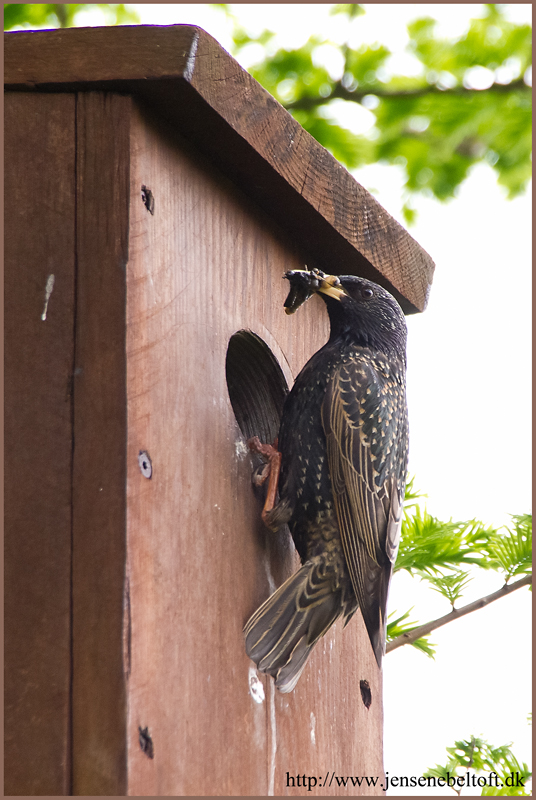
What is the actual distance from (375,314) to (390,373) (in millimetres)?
180

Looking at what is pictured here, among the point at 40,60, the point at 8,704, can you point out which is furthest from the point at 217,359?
the point at 8,704

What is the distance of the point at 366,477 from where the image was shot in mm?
2244

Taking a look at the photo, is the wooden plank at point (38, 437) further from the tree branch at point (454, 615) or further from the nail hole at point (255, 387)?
the tree branch at point (454, 615)

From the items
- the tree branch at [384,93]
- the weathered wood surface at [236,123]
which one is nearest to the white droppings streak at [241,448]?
the weathered wood surface at [236,123]

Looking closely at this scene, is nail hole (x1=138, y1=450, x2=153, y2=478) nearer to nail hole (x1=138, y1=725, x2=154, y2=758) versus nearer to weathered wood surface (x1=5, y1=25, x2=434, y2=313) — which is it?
nail hole (x1=138, y1=725, x2=154, y2=758)

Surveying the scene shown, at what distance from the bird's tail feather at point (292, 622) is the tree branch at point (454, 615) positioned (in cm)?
54

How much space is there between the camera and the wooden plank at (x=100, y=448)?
5.05 ft

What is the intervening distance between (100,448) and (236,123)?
832 mm

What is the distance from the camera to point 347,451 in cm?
225

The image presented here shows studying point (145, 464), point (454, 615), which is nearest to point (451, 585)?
point (454, 615)

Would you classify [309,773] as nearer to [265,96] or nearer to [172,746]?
[172,746]

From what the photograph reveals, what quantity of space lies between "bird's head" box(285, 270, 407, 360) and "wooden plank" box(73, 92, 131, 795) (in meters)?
0.79

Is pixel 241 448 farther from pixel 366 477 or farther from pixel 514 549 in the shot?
pixel 514 549

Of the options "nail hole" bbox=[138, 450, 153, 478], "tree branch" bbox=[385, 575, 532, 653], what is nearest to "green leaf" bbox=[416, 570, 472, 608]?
"tree branch" bbox=[385, 575, 532, 653]
